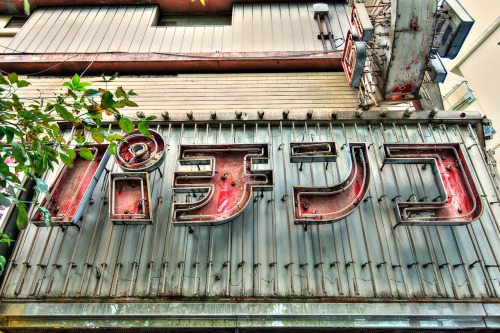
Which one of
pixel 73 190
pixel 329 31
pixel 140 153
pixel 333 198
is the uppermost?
pixel 329 31

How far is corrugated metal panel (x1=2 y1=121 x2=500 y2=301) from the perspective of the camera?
5.25m

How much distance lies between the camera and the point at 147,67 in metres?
9.91

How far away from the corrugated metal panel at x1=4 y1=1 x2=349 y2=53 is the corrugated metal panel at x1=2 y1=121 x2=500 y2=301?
5.57 m

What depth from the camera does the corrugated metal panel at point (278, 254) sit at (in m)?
5.25

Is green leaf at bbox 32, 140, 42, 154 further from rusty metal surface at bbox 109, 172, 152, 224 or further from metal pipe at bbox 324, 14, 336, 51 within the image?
metal pipe at bbox 324, 14, 336, 51

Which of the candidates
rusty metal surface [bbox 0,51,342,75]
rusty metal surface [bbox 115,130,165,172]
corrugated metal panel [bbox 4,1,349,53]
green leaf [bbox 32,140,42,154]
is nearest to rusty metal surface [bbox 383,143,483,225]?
rusty metal surface [bbox 115,130,165,172]

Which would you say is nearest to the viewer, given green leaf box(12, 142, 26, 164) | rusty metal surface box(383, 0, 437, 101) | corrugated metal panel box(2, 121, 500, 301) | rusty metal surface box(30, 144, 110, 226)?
green leaf box(12, 142, 26, 164)

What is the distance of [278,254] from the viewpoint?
18.4 ft

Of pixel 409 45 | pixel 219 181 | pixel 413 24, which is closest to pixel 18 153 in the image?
pixel 219 181

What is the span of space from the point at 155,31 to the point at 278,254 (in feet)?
29.0

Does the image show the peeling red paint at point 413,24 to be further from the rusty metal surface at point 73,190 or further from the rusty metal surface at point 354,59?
the rusty metal surface at point 73,190

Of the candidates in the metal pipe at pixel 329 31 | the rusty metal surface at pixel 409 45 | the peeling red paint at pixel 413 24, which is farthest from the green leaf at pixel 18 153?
the metal pipe at pixel 329 31

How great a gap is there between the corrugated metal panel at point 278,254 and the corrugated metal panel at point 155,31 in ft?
18.3

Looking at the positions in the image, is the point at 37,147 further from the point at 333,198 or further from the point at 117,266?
the point at 333,198
